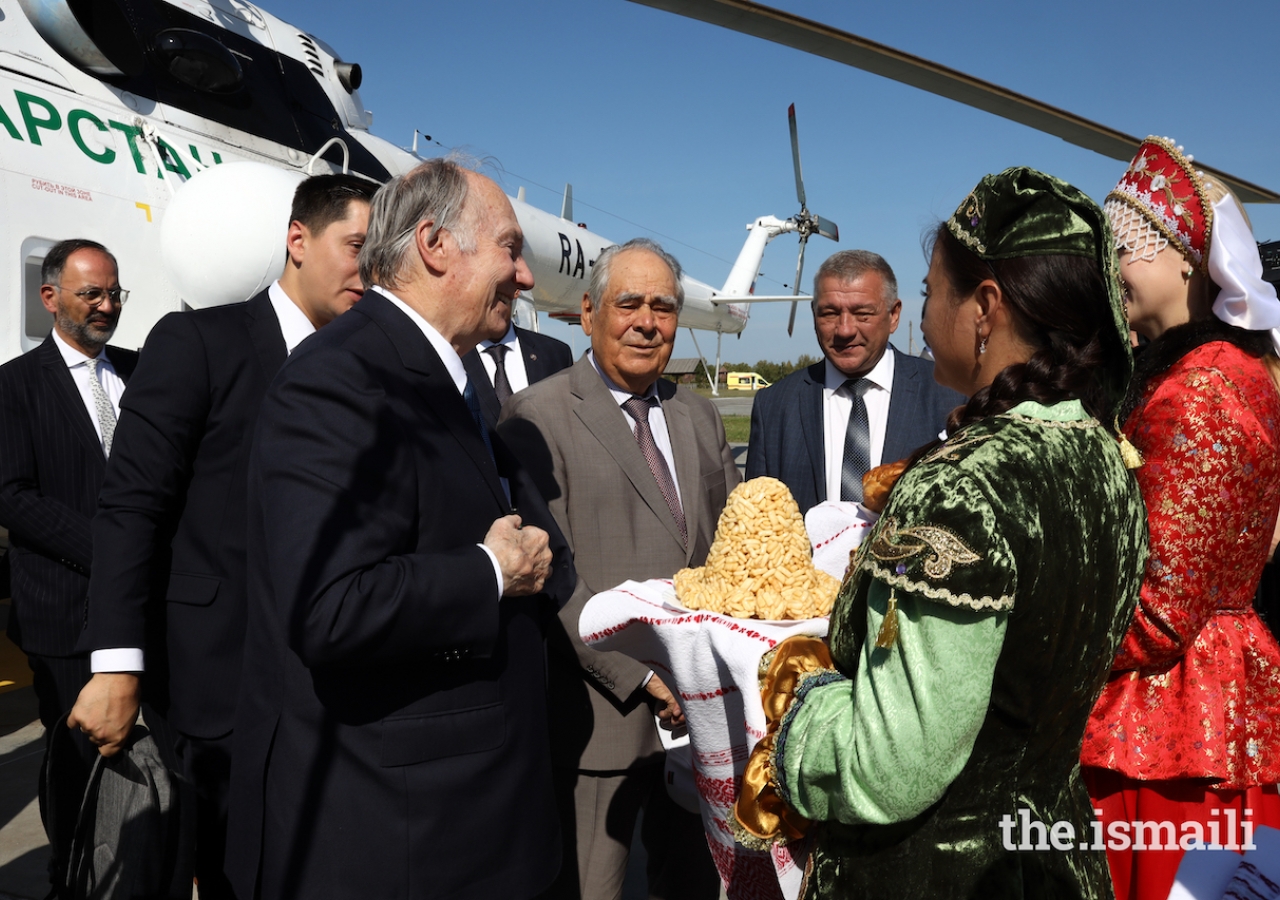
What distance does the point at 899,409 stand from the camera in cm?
336

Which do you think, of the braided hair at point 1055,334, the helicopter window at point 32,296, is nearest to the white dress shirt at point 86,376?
the helicopter window at point 32,296

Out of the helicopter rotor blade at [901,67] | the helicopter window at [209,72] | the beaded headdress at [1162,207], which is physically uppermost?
the helicopter window at [209,72]

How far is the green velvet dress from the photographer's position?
110 centimetres

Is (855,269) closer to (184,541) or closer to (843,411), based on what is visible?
(843,411)

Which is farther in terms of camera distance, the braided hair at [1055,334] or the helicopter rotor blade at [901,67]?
the helicopter rotor blade at [901,67]

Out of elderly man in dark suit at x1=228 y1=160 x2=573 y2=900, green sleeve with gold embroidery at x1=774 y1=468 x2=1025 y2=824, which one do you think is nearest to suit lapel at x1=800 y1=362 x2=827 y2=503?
elderly man in dark suit at x1=228 y1=160 x2=573 y2=900

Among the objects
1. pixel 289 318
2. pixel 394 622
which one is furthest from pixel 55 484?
pixel 394 622

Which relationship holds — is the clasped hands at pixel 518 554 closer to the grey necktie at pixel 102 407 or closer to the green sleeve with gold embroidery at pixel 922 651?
the green sleeve with gold embroidery at pixel 922 651

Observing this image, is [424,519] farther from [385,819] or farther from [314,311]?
[314,311]

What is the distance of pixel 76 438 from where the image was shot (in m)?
3.20

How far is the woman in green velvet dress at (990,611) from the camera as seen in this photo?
1.11m

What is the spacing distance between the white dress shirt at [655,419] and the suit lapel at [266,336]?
93 cm

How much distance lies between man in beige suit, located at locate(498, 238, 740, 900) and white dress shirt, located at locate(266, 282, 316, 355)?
0.62m

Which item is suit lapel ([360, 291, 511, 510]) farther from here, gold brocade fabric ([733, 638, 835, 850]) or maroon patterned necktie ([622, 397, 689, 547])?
maroon patterned necktie ([622, 397, 689, 547])
